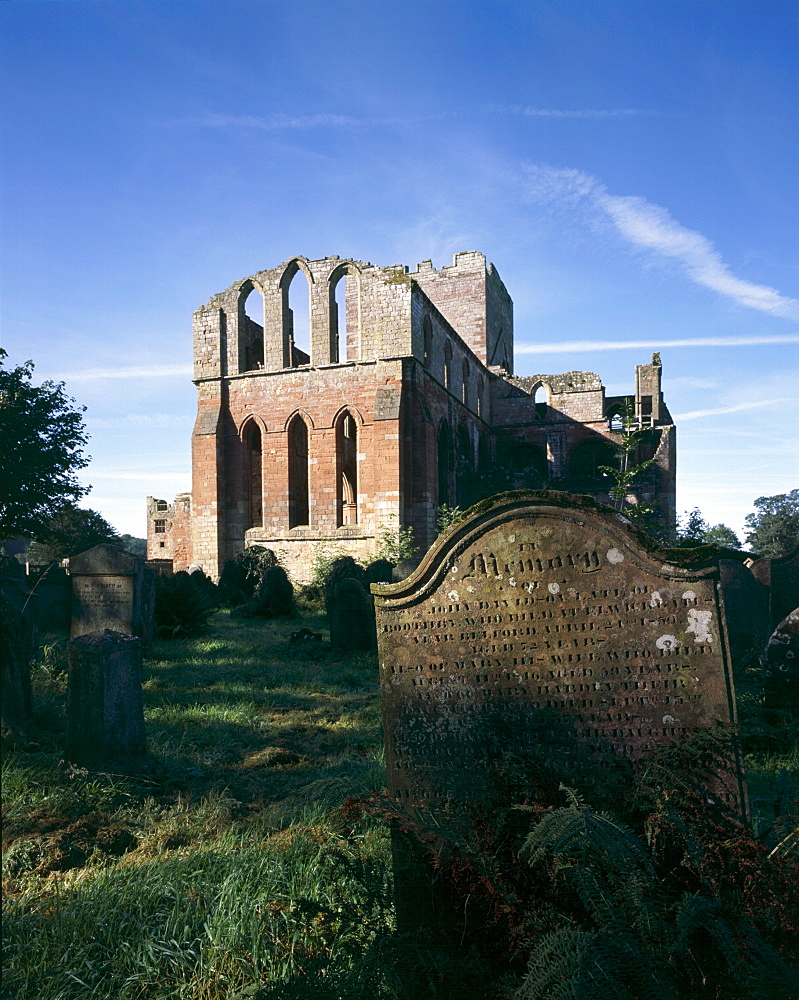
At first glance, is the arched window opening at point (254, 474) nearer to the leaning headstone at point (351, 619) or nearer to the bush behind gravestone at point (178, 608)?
the bush behind gravestone at point (178, 608)

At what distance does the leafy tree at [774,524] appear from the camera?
41844mm

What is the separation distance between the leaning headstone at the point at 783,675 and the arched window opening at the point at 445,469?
58.1ft

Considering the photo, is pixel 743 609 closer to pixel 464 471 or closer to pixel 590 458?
pixel 464 471

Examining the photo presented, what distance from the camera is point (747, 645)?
8344mm

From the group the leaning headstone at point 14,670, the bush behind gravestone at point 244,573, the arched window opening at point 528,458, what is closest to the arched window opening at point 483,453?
the arched window opening at point 528,458

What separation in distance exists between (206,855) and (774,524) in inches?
1927

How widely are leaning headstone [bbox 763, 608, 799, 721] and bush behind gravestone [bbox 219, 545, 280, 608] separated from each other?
44.8 feet

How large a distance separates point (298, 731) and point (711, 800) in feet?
13.6

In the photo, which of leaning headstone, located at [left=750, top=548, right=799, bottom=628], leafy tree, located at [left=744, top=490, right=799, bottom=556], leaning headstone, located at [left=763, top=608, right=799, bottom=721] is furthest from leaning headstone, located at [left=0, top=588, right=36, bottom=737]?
leafy tree, located at [left=744, top=490, right=799, bottom=556]

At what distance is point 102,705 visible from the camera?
4.87 metres

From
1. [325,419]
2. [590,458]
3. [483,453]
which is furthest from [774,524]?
[325,419]

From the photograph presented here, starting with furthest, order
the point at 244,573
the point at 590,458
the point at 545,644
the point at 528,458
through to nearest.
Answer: the point at 528,458 < the point at 590,458 < the point at 244,573 < the point at 545,644

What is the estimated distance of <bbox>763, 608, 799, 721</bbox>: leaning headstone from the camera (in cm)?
560

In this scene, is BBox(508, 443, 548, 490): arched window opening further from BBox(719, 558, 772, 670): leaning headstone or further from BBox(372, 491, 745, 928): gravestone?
BBox(372, 491, 745, 928): gravestone
